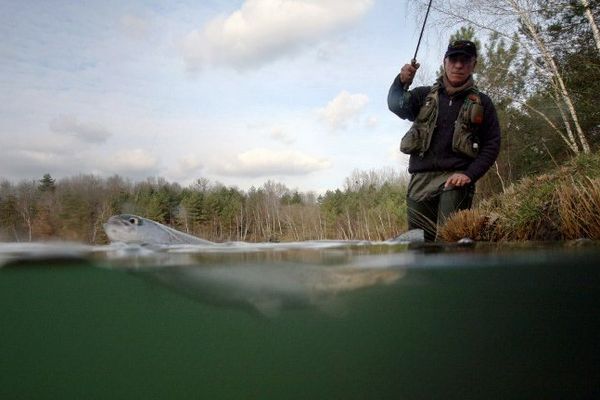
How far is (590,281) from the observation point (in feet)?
11.9

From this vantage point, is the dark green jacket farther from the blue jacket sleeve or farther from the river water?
the river water

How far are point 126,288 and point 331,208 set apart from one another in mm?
30029

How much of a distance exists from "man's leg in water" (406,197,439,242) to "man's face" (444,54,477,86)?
3.91 feet

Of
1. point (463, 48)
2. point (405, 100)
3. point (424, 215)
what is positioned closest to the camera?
point (463, 48)

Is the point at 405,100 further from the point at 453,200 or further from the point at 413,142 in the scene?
the point at 453,200

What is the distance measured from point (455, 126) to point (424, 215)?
3.23 feet

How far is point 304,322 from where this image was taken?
3574 millimetres

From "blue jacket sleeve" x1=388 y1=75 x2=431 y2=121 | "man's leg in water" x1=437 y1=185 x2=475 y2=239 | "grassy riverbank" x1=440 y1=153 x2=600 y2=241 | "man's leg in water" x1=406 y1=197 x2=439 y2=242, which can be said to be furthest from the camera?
"man's leg in water" x1=406 y1=197 x2=439 y2=242

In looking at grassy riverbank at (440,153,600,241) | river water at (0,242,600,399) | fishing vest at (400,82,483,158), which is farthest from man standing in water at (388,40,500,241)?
river water at (0,242,600,399)

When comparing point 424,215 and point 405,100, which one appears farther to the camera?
point 424,215

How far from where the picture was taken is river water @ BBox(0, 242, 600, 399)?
11.7ft

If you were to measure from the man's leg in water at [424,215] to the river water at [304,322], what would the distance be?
0.83 meters

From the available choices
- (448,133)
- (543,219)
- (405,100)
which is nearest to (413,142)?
(448,133)

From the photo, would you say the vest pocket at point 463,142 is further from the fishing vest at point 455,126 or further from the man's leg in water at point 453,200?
the man's leg in water at point 453,200
